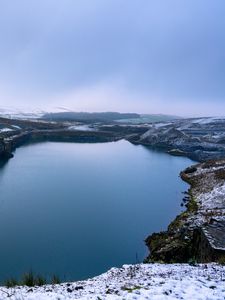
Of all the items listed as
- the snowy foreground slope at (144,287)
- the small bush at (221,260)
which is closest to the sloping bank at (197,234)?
the small bush at (221,260)

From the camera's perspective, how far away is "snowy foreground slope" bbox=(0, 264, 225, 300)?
8.91 meters

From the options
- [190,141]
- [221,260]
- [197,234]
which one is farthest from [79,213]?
[190,141]

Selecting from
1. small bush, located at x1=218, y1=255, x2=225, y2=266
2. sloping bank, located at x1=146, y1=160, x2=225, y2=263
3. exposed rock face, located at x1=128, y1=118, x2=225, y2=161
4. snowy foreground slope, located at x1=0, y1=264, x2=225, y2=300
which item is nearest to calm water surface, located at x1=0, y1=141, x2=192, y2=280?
sloping bank, located at x1=146, y1=160, x2=225, y2=263

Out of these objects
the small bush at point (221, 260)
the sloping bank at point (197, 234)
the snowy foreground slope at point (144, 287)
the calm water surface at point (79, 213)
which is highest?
the snowy foreground slope at point (144, 287)

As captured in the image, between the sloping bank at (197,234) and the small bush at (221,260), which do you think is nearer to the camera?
the small bush at (221,260)

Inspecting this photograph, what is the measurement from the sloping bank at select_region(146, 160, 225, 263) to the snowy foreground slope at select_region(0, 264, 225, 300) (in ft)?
10.8

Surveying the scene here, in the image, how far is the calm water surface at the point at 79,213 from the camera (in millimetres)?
21281

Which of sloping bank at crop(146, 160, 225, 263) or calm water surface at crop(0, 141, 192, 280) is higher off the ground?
sloping bank at crop(146, 160, 225, 263)

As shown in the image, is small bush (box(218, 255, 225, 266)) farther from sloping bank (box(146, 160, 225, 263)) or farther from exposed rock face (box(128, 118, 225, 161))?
exposed rock face (box(128, 118, 225, 161))

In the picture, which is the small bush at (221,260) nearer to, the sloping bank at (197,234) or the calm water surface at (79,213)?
the sloping bank at (197,234)

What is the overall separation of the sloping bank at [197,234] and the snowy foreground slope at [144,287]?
3292mm

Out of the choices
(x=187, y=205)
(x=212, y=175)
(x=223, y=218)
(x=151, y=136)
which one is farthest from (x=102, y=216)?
(x=151, y=136)

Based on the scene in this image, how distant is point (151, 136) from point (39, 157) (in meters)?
45.9

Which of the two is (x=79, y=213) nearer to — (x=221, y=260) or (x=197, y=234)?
(x=197, y=234)
